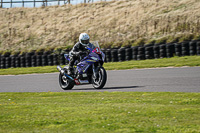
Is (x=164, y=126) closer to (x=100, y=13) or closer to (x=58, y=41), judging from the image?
(x=58, y=41)

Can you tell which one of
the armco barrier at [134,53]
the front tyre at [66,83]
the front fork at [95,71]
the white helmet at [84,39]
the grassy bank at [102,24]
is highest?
the grassy bank at [102,24]

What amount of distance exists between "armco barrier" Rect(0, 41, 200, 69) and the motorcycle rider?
37.6 feet

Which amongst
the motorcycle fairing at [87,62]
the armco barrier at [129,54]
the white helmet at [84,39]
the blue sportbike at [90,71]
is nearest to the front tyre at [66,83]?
the blue sportbike at [90,71]

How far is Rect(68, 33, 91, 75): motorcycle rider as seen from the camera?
11.2 meters

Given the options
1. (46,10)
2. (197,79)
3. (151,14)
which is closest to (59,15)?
(46,10)

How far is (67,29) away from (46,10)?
9870mm

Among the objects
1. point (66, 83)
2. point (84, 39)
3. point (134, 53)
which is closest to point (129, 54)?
point (134, 53)

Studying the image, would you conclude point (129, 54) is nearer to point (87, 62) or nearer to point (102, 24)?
point (87, 62)

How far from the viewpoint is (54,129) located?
5.43 meters

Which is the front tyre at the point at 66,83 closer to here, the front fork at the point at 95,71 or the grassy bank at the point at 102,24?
the front fork at the point at 95,71

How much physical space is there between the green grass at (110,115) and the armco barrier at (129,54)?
13.5 metres

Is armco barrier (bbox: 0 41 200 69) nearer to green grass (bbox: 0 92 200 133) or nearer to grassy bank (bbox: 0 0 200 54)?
grassy bank (bbox: 0 0 200 54)

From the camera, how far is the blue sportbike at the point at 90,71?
10.9 meters

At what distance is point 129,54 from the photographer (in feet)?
76.8
